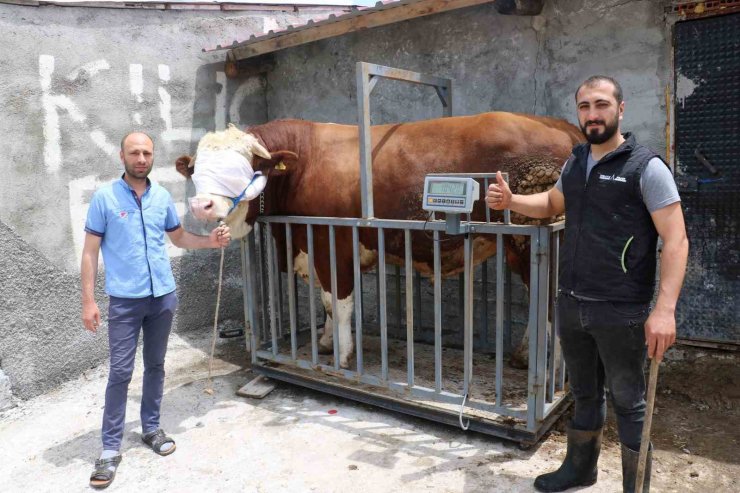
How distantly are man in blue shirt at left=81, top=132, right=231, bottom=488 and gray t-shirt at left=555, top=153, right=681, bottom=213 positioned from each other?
2.79 meters

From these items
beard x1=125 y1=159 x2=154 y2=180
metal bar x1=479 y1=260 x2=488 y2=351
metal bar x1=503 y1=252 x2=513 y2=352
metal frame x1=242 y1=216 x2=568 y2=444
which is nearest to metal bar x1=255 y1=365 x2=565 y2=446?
metal frame x1=242 y1=216 x2=568 y2=444

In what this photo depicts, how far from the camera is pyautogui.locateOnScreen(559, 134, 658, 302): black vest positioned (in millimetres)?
2609

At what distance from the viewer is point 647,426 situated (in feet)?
8.46

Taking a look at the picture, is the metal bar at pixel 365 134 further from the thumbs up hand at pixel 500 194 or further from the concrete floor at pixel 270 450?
the concrete floor at pixel 270 450

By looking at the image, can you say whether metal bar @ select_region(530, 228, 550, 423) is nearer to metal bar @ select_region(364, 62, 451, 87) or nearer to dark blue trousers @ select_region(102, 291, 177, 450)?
metal bar @ select_region(364, 62, 451, 87)

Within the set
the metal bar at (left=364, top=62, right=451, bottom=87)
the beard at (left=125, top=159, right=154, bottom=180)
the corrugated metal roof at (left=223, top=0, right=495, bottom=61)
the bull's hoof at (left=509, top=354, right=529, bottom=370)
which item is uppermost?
the corrugated metal roof at (left=223, top=0, right=495, bottom=61)

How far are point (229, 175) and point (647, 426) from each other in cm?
306

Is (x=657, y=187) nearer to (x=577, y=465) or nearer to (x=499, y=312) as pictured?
(x=499, y=312)

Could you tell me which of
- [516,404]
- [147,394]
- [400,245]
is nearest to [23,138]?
[147,394]

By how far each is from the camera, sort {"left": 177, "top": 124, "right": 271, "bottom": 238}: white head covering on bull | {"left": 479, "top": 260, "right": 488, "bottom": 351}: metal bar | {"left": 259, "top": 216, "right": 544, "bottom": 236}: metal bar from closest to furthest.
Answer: {"left": 259, "top": 216, "right": 544, "bottom": 236}: metal bar, {"left": 177, "top": 124, "right": 271, "bottom": 238}: white head covering on bull, {"left": 479, "top": 260, "right": 488, "bottom": 351}: metal bar

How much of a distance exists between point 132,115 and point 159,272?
2623 millimetres

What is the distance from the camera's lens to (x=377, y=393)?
4.27 m

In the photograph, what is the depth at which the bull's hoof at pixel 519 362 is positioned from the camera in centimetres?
462

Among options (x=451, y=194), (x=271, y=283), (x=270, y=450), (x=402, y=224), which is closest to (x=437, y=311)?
(x=402, y=224)
